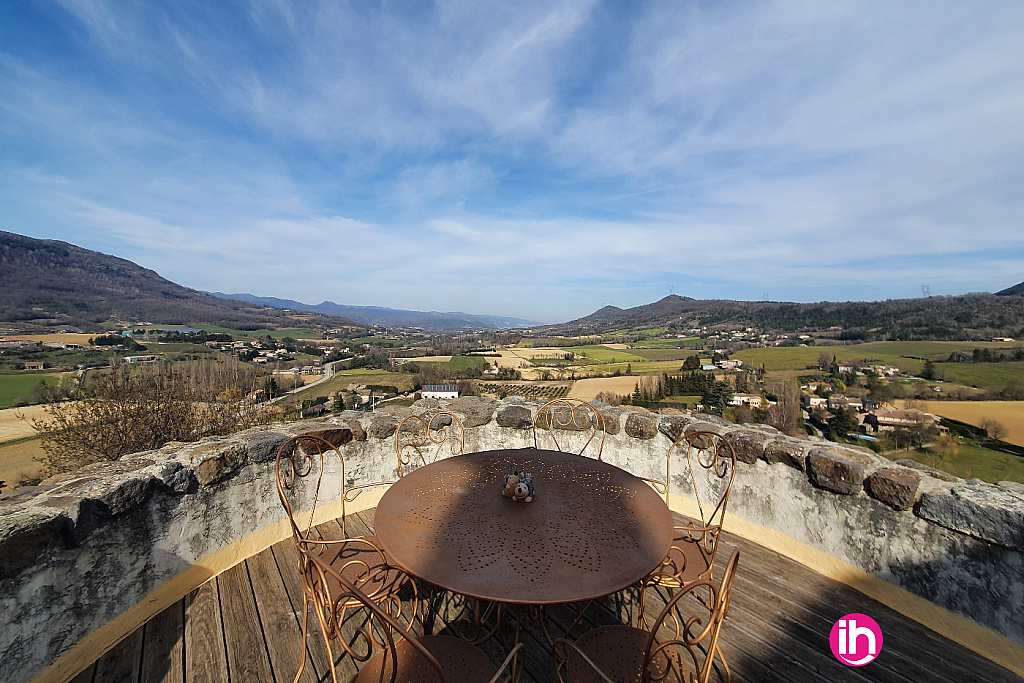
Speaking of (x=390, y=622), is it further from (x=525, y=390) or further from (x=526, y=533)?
(x=525, y=390)

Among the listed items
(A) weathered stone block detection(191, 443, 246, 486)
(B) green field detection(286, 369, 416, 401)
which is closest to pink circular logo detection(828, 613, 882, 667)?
(A) weathered stone block detection(191, 443, 246, 486)

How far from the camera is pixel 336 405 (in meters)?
19.5

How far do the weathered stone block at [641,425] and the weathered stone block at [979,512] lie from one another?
1.75 metres

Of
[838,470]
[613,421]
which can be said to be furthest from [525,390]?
[838,470]

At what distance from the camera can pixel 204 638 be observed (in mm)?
2096

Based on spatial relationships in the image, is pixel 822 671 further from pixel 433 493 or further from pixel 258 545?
pixel 258 545

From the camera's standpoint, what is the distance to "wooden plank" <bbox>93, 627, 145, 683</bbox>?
1.83 metres

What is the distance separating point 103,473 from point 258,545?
3.65 feet

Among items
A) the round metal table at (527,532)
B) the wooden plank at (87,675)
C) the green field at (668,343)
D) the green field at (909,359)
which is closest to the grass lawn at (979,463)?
the round metal table at (527,532)

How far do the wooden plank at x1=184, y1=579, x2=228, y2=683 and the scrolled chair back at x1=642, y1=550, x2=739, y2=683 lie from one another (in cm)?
213

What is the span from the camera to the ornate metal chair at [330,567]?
4.41 ft

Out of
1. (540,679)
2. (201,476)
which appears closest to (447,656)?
(540,679)

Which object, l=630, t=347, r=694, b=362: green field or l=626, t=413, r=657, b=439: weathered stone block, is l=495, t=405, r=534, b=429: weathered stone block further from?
l=630, t=347, r=694, b=362: green field

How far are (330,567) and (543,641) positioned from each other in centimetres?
155
